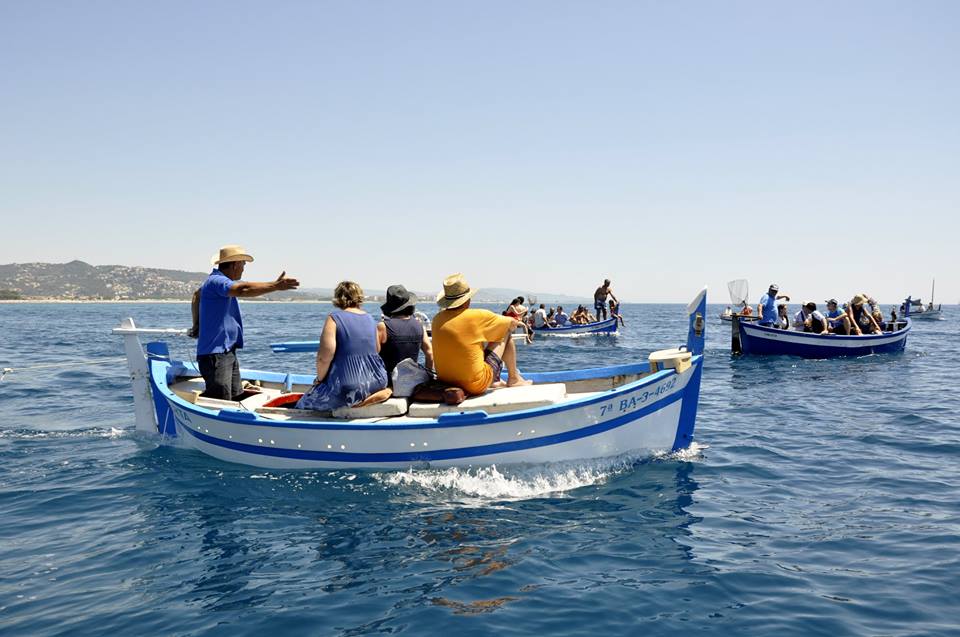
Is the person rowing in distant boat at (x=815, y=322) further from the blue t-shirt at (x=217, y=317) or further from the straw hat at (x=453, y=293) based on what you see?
the blue t-shirt at (x=217, y=317)

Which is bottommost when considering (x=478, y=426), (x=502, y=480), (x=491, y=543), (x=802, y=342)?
(x=491, y=543)

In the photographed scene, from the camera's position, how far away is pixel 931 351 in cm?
2827

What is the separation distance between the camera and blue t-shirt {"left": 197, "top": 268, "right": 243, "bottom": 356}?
28.0 feet

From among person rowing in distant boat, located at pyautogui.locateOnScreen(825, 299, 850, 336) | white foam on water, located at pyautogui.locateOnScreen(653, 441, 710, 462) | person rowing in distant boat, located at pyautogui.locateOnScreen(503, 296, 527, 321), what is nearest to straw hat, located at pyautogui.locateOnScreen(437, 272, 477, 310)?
white foam on water, located at pyautogui.locateOnScreen(653, 441, 710, 462)

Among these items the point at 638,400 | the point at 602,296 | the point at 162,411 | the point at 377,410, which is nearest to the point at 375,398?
the point at 377,410

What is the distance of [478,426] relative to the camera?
25.4ft

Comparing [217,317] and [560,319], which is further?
[560,319]

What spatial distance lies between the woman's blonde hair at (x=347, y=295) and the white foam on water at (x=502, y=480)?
2.11m

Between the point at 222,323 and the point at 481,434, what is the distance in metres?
3.84

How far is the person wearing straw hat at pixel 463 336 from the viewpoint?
771 centimetres

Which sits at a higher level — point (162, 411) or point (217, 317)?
point (217, 317)

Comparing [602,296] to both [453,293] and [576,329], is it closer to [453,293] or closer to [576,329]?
[576,329]

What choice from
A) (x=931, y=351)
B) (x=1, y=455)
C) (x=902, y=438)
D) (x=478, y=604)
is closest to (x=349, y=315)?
(x=478, y=604)

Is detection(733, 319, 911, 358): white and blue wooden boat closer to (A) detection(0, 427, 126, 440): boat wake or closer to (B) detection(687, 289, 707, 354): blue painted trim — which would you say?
(B) detection(687, 289, 707, 354): blue painted trim
